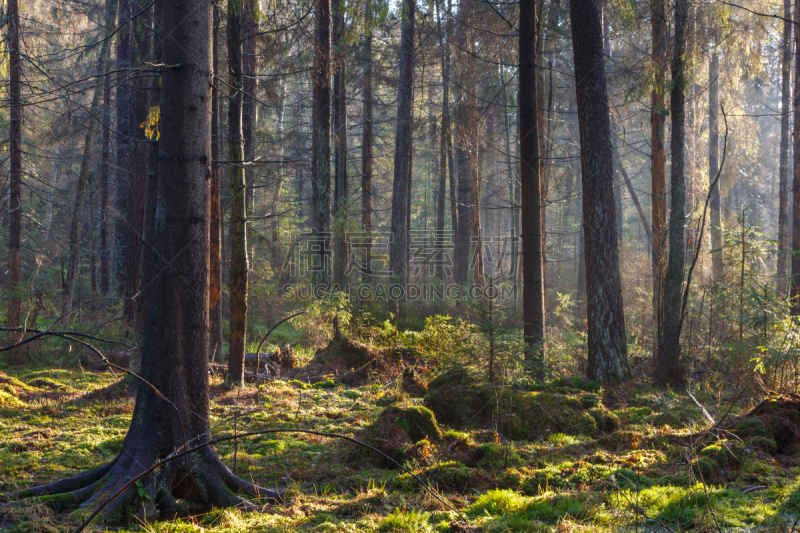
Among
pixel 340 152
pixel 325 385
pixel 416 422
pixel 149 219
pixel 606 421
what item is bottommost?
pixel 325 385

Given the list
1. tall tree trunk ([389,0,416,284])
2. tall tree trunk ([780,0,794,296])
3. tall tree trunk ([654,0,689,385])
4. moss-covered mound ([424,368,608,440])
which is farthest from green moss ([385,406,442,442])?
tall tree trunk ([389,0,416,284])

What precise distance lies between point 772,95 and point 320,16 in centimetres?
4964

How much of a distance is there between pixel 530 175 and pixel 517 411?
399cm

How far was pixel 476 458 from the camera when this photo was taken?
15.4 ft

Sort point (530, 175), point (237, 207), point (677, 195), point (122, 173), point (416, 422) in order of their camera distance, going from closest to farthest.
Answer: point (416, 422) → point (237, 207) → point (530, 175) → point (677, 195) → point (122, 173)

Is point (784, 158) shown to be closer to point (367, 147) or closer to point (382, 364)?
point (367, 147)

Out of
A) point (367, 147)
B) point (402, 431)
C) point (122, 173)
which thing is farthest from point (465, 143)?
point (122, 173)

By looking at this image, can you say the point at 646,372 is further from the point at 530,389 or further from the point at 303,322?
the point at 303,322

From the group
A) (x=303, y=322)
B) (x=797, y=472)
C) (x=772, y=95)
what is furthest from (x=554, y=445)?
(x=772, y=95)

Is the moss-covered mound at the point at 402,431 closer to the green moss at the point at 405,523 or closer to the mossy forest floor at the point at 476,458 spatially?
the mossy forest floor at the point at 476,458

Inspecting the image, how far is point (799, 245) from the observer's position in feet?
44.1

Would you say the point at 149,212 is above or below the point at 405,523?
above

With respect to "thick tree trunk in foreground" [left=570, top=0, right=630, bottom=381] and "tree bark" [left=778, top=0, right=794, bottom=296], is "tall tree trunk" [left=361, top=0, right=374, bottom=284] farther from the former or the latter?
"tree bark" [left=778, top=0, right=794, bottom=296]

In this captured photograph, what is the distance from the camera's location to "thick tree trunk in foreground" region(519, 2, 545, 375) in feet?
25.9
